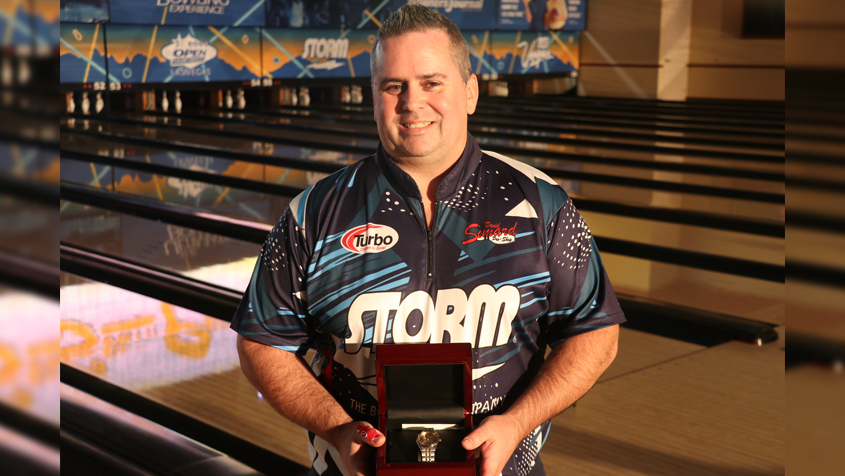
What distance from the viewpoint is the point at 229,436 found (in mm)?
1864

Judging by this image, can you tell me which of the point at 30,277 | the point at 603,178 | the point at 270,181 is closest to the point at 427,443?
the point at 30,277

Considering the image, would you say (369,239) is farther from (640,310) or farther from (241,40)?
(241,40)

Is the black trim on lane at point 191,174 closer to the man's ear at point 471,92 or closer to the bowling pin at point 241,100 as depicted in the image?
the man's ear at point 471,92

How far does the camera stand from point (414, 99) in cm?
118

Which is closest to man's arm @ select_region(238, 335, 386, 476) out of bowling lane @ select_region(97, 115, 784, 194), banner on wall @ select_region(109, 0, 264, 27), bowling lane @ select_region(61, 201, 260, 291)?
bowling lane @ select_region(61, 201, 260, 291)

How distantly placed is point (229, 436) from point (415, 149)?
99 cm

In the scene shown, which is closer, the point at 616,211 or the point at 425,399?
the point at 425,399

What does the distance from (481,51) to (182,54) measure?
4165 mm

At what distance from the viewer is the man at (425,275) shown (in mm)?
1186

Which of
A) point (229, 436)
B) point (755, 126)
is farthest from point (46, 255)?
point (755, 126)

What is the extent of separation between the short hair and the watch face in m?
0.53

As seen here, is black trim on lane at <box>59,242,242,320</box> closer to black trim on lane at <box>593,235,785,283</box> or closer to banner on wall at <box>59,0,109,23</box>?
black trim on lane at <box>593,235,785,283</box>

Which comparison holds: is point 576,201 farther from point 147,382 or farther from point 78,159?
point 78,159

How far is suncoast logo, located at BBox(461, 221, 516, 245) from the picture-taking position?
1.21 metres
